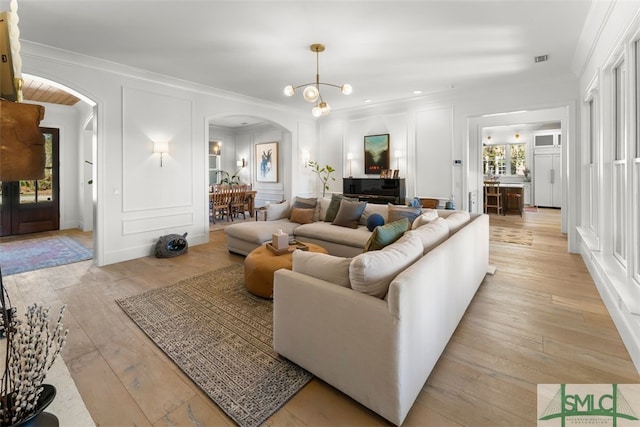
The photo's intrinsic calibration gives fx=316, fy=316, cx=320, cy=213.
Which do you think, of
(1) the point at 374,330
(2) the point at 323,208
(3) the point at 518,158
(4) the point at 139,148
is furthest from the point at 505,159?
(1) the point at 374,330

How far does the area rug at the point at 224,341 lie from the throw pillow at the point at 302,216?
190 centimetres

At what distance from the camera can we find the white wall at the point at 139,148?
14.5ft

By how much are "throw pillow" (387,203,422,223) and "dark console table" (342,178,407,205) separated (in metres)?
2.41

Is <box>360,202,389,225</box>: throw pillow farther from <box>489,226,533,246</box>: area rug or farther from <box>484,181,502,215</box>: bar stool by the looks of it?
<box>484,181,502,215</box>: bar stool

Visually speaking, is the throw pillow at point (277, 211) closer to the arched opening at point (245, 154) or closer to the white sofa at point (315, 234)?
the white sofa at point (315, 234)

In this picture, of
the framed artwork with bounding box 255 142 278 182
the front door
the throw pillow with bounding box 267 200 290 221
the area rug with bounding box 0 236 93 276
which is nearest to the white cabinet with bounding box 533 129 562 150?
the framed artwork with bounding box 255 142 278 182

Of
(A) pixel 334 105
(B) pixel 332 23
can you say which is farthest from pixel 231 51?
(A) pixel 334 105

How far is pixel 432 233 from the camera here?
2.60 metres

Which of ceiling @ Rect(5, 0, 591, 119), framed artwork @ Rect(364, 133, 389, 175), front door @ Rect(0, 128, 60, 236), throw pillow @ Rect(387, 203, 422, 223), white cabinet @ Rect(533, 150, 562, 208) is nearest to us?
ceiling @ Rect(5, 0, 591, 119)

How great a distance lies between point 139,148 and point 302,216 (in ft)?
9.20

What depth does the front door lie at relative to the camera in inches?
257

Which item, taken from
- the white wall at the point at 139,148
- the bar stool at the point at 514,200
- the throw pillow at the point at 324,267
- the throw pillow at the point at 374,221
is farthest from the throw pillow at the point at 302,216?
the bar stool at the point at 514,200

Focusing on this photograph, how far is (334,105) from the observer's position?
7289 mm

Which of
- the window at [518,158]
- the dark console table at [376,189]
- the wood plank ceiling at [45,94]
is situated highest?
the wood plank ceiling at [45,94]
